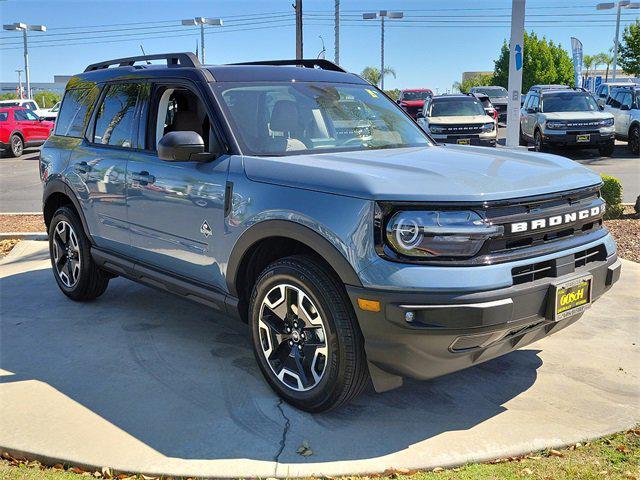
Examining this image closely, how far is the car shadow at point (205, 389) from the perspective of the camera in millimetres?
3518

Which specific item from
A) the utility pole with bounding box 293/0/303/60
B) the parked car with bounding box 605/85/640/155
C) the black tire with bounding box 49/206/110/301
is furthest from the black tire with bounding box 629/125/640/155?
the black tire with bounding box 49/206/110/301

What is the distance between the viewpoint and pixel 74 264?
592 centimetres

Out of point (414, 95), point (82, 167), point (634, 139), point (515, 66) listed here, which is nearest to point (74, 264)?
point (82, 167)

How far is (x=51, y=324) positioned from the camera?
544 cm

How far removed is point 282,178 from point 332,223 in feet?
1.67

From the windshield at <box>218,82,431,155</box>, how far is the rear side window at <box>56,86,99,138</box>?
1871mm

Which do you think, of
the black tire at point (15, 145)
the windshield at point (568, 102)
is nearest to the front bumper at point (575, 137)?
the windshield at point (568, 102)

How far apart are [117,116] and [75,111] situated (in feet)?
2.87

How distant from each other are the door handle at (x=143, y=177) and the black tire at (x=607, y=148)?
16016mm

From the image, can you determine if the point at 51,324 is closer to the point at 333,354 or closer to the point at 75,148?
the point at 75,148

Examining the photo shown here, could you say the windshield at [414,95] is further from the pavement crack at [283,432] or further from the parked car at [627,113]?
the pavement crack at [283,432]

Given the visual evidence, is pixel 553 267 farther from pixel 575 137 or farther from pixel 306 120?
pixel 575 137

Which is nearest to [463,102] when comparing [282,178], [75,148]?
[75,148]

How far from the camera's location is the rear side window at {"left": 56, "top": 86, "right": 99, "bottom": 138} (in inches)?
226
